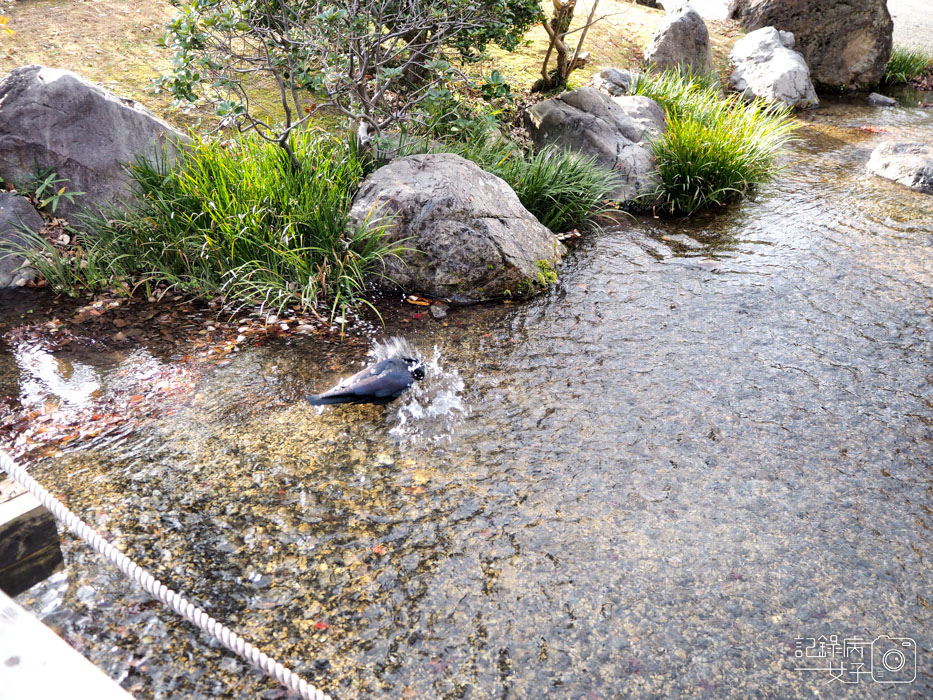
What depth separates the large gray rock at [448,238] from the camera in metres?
4.88

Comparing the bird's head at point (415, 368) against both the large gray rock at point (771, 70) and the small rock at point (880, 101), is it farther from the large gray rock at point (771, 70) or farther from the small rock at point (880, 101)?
the small rock at point (880, 101)

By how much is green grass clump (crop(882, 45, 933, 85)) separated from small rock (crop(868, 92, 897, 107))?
1.45 metres

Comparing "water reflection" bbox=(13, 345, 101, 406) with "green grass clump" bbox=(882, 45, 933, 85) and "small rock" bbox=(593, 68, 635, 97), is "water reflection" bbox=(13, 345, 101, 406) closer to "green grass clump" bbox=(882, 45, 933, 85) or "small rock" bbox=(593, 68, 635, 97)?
"small rock" bbox=(593, 68, 635, 97)

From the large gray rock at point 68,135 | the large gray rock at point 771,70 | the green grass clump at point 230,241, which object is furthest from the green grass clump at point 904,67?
the large gray rock at point 68,135

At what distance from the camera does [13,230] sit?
4.64 metres

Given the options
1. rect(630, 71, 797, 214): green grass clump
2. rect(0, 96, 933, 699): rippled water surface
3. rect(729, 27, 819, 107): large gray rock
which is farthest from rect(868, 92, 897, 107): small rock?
rect(0, 96, 933, 699): rippled water surface

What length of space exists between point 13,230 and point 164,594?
412 centimetres

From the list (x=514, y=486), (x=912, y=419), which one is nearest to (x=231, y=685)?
(x=514, y=486)

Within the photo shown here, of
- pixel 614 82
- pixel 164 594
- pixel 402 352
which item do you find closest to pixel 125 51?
pixel 402 352

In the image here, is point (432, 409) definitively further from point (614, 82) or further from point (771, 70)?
point (771, 70)

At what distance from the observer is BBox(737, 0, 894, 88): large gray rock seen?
11.7 m

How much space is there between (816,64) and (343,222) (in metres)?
11.6

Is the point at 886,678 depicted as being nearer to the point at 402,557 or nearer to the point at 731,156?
the point at 402,557

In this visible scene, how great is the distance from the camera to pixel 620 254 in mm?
5707
